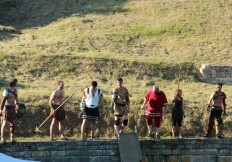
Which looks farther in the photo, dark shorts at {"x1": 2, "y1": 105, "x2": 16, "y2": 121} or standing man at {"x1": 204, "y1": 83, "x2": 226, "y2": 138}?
standing man at {"x1": 204, "y1": 83, "x2": 226, "y2": 138}

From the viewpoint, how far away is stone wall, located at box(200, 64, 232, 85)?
2334cm

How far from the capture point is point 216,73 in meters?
23.6

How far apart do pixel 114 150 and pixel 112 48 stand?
10852mm

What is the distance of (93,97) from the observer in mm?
15391

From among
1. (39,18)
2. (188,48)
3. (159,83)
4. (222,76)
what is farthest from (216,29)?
(39,18)

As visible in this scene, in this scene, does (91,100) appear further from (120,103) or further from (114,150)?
(114,150)

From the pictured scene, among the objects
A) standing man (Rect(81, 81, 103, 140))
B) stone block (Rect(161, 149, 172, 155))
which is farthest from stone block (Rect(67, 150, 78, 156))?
stone block (Rect(161, 149, 172, 155))

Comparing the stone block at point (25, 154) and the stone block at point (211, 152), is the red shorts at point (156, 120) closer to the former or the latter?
the stone block at point (211, 152)

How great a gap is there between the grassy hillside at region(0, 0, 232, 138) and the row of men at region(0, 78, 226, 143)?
1.20 meters

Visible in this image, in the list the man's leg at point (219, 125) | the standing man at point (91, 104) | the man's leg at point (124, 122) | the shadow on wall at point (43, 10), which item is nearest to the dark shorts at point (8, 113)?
the standing man at point (91, 104)

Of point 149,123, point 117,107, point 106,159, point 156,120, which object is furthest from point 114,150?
point 156,120

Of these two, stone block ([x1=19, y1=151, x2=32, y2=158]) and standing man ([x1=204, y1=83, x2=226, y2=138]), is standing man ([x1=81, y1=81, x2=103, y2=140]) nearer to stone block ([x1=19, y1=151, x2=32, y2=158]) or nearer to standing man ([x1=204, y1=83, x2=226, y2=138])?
stone block ([x1=19, y1=151, x2=32, y2=158])

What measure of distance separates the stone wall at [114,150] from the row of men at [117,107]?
A: 1.32ft

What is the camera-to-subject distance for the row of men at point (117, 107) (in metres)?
15.0
